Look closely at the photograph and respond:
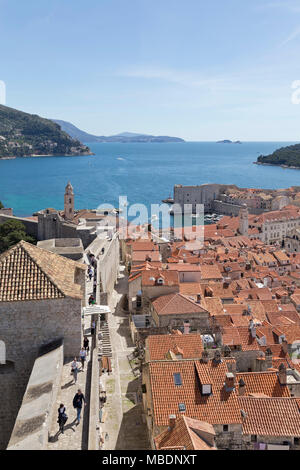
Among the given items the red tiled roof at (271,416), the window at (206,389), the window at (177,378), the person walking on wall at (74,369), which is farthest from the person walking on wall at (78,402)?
the red tiled roof at (271,416)

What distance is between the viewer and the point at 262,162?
184 m

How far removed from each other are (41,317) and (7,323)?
30.7 inches

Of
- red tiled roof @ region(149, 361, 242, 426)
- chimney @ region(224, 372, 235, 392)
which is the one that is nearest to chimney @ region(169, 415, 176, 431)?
red tiled roof @ region(149, 361, 242, 426)

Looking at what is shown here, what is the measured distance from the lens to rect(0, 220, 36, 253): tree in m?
35.3

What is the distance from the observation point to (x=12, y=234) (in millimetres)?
35469

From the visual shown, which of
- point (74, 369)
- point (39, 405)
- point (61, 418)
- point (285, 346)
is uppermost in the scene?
point (39, 405)

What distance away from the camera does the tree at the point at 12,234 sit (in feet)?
116

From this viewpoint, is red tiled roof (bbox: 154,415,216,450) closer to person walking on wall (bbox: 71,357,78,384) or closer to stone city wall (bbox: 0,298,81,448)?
person walking on wall (bbox: 71,357,78,384)

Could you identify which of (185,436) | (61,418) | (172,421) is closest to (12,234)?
(172,421)

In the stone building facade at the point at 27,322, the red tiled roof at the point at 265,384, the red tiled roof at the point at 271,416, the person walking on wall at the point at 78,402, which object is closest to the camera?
the person walking on wall at the point at 78,402

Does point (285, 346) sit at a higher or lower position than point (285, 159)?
lower

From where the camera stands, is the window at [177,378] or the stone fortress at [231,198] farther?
the stone fortress at [231,198]

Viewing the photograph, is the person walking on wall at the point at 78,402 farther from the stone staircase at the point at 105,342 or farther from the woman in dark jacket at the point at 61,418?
the stone staircase at the point at 105,342

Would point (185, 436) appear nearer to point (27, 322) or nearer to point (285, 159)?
point (27, 322)
